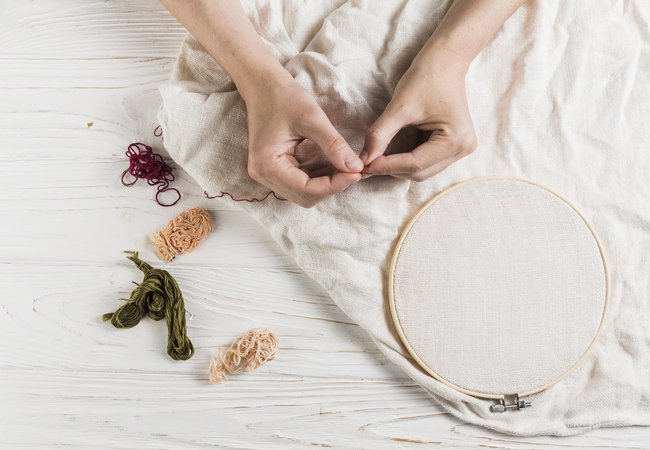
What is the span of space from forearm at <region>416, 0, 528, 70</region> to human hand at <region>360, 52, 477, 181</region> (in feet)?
0.10

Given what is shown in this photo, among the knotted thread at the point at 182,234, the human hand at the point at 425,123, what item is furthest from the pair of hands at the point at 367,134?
the knotted thread at the point at 182,234

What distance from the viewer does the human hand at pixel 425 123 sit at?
0.92 meters

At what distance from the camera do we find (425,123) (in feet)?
3.13

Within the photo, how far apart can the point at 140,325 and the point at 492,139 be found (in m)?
0.74

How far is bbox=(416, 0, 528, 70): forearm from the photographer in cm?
100

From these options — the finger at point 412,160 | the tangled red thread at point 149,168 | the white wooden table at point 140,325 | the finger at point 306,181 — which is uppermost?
the finger at point 412,160

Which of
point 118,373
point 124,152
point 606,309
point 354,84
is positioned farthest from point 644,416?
point 124,152

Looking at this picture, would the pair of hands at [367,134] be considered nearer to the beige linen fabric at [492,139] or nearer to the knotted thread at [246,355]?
the beige linen fabric at [492,139]

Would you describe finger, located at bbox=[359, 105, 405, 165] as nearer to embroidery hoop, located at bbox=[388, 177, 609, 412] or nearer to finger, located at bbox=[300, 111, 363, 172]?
finger, located at bbox=[300, 111, 363, 172]

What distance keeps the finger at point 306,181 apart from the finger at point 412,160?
4 cm

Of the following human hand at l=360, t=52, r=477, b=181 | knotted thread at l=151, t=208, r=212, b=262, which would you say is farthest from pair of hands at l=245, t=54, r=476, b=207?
knotted thread at l=151, t=208, r=212, b=262

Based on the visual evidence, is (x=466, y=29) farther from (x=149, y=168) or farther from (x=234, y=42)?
(x=149, y=168)

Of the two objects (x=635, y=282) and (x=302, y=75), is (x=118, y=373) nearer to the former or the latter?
(x=302, y=75)

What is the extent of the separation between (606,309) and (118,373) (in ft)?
2.90
